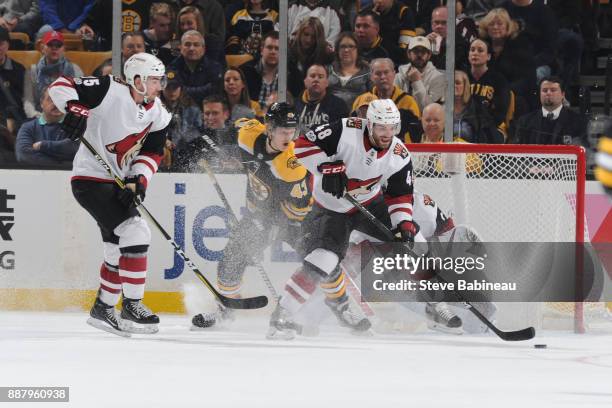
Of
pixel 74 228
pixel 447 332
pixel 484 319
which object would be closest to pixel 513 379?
pixel 484 319

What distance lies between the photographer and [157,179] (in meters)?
6.49

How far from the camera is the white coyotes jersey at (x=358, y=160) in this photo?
547 centimetres

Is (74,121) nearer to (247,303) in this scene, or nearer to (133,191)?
(133,191)

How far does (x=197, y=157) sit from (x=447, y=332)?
1.64 metres

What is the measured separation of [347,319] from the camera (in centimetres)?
575

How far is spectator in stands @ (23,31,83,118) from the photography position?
668 cm

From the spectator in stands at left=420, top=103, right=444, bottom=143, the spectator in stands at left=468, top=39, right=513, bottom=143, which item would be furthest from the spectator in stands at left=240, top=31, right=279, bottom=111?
the spectator in stands at left=468, top=39, right=513, bottom=143

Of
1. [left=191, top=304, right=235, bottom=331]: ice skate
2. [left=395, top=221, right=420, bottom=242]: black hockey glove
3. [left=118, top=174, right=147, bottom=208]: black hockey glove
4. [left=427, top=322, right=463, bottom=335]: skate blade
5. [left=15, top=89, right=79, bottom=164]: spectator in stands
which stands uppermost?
[left=15, top=89, right=79, bottom=164]: spectator in stands

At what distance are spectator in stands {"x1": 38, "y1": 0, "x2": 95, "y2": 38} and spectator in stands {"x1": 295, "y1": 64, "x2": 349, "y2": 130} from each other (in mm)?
1311

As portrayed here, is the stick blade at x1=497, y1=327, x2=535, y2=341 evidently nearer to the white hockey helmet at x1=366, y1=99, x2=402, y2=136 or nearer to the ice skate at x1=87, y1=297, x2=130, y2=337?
the white hockey helmet at x1=366, y1=99, x2=402, y2=136

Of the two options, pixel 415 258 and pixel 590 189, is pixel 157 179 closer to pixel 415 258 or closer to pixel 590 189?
pixel 415 258

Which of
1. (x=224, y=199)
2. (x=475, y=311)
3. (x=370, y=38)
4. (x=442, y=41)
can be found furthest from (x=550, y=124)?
(x=224, y=199)

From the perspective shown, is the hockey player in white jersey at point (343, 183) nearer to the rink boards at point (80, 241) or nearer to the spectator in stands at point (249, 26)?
the rink boards at point (80, 241)

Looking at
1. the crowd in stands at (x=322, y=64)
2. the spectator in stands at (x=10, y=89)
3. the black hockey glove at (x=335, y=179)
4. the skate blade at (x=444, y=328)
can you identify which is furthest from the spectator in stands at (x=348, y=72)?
the spectator in stands at (x=10, y=89)
